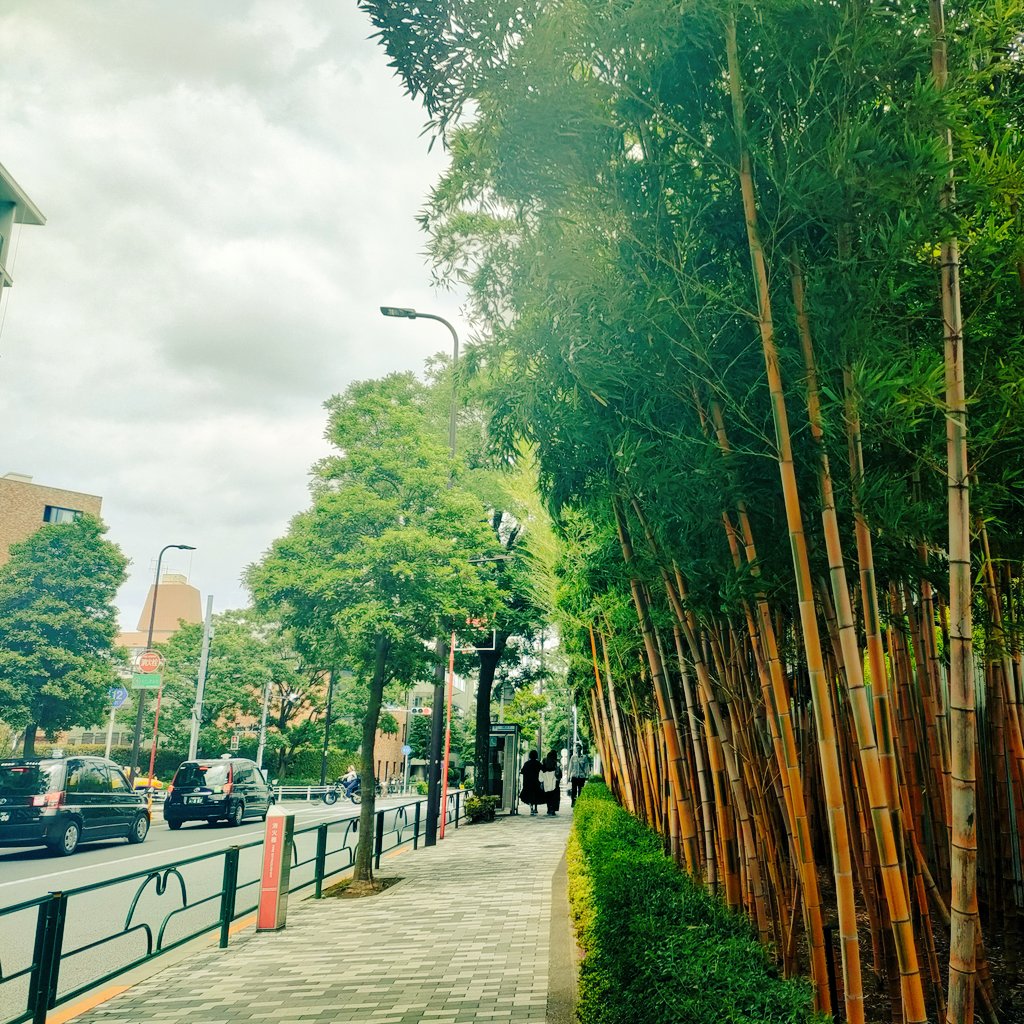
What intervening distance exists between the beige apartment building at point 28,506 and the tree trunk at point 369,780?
90.9 ft

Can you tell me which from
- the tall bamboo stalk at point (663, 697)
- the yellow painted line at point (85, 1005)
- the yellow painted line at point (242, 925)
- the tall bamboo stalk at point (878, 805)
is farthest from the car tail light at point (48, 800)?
the tall bamboo stalk at point (878, 805)

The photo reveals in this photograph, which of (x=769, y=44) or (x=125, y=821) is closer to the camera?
(x=769, y=44)

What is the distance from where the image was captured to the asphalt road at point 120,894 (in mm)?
5902

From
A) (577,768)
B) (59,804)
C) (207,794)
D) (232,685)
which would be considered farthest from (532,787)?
(232,685)

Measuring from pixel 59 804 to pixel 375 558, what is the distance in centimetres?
804

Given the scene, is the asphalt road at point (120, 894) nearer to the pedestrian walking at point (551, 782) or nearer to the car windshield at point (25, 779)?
the car windshield at point (25, 779)

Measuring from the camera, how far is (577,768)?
35625 millimetres

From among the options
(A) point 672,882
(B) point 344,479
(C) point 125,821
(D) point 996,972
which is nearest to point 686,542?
(A) point 672,882

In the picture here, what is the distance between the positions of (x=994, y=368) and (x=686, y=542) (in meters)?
1.45

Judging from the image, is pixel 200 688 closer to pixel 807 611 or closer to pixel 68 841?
pixel 68 841

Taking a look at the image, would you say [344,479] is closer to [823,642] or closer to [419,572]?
[419,572]

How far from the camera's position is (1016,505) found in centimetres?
343

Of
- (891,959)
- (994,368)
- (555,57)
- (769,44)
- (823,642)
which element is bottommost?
(891,959)

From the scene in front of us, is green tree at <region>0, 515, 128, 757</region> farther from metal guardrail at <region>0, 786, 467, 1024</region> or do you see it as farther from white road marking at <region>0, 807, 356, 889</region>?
metal guardrail at <region>0, 786, 467, 1024</region>
